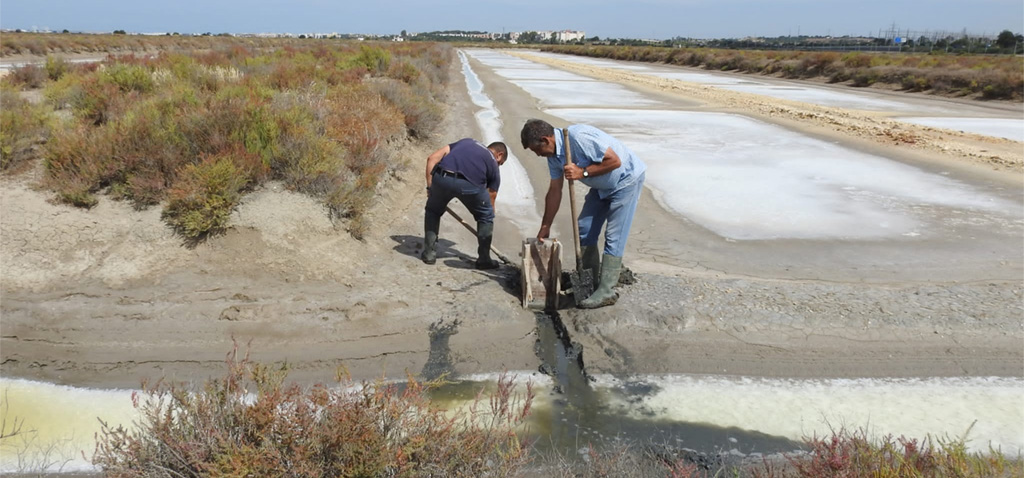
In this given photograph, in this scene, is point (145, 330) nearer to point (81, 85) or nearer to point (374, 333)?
point (374, 333)

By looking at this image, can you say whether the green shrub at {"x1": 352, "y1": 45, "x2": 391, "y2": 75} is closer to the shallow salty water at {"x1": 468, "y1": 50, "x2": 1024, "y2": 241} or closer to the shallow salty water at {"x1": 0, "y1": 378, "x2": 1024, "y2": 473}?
the shallow salty water at {"x1": 468, "y1": 50, "x2": 1024, "y2": 241}

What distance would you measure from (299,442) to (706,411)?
2848 mm

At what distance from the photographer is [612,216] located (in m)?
5.63

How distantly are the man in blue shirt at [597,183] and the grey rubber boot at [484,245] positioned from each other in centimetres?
95

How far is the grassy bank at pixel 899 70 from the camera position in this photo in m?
27.8

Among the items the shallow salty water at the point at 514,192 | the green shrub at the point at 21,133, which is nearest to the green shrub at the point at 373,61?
the shallow salty water at the point at 514,192

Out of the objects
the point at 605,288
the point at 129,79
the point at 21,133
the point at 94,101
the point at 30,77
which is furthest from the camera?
the point at 30,77

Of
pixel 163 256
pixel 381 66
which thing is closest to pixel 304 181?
pixel 163 256

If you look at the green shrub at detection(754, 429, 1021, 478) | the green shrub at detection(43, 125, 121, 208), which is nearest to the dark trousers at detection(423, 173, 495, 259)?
the green shrub at detection(43, 125, 121, 208)

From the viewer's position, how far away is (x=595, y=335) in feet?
18.3

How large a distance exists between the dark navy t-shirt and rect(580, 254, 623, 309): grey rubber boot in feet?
4.83

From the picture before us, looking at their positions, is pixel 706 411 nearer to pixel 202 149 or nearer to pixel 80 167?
pixel 202 149

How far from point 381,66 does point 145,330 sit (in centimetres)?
1924

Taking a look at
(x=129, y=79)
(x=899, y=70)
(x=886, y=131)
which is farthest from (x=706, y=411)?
(x=899, y=70)
